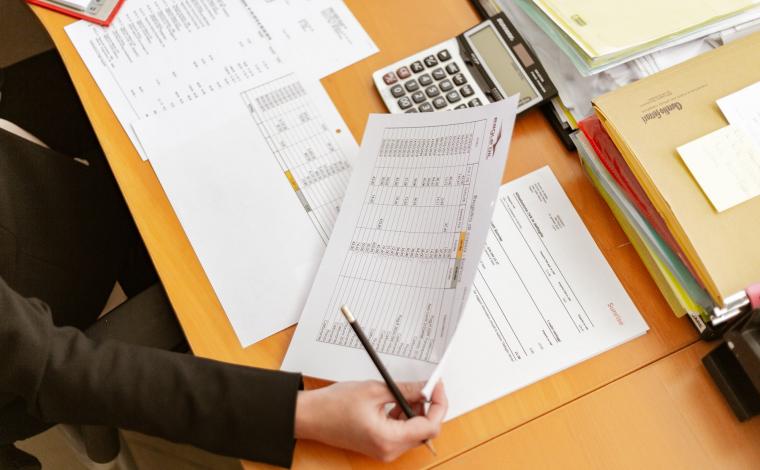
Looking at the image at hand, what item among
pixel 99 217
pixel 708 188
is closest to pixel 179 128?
pixel 99 217

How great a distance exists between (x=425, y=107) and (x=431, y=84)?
4cm

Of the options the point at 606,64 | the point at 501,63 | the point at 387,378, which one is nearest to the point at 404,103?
the point at 501,63

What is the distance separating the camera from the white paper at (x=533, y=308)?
2.26 feet

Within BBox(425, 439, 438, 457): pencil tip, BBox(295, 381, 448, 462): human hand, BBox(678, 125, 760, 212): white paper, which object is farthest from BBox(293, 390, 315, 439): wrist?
BBox(678, 125, 760, 212): white paper

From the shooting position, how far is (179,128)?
2.68 ft

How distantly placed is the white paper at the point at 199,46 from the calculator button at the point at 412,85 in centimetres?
9

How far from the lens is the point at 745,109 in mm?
710

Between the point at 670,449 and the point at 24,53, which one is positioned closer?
the point at 670,449

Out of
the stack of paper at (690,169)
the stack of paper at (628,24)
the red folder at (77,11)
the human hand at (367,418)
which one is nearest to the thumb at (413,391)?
the human hand at (367,418)

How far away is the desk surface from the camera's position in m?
0.67

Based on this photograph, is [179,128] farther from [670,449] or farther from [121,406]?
[670,449]

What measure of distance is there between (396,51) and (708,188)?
44 cm

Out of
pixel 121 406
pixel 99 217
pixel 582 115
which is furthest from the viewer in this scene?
pixel 99 217

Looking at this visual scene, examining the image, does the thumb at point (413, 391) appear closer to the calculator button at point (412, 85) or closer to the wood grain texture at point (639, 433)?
the wood grain texture at point (639, 433)
